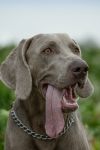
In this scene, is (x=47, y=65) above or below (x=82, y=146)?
above

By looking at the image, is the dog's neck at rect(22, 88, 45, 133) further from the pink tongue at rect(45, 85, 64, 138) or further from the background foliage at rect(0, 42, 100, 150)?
the background foliage at rect(0, 42, 100, 150)

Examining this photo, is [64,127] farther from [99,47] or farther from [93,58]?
[99,47]

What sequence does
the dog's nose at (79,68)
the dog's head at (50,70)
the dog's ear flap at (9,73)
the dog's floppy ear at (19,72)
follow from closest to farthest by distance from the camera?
the dog's nose at (79,68)
the dog's head at (50,70)
the dog's floppy ear at (19,72)
the dog's ear flap at (9,73)

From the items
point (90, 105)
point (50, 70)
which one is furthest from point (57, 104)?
point (90, 105)

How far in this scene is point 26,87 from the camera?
1100cm

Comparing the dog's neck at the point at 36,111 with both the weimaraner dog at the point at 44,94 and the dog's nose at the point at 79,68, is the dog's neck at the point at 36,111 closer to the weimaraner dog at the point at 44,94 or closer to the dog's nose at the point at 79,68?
the weimaraner dog at the point at 44,94

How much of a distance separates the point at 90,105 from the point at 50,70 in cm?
485

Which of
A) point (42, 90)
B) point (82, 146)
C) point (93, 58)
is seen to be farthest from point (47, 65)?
point (93, 58)

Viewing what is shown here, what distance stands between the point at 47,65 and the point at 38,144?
2.90 feet

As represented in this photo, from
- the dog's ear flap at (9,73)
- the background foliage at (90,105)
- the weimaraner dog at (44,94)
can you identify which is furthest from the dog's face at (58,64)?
the background foliage at (90,105)

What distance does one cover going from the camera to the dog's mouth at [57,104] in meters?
10.7

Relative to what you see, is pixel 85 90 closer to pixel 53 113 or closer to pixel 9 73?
pixel 53 113

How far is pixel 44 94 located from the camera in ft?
35.9

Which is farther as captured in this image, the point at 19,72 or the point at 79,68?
the point at 19,72
